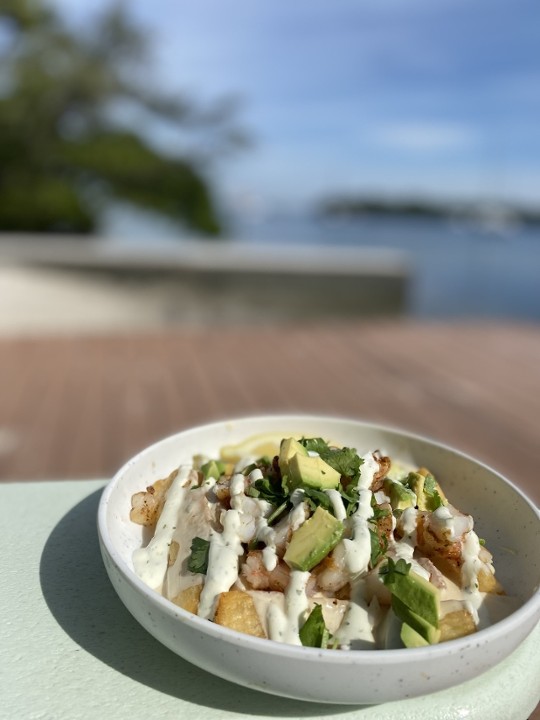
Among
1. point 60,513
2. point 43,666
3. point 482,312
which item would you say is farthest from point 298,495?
point 482,312

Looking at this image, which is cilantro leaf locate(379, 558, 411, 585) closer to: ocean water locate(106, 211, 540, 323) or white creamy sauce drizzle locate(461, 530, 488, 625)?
white creamy sauce drizzle locate(461, 530, 488, 625)

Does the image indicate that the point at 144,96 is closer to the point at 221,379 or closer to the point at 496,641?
the point at 221,379

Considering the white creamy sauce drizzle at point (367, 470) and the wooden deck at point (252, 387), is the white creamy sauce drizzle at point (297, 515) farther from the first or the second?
the wooden deck at point (252, 387)

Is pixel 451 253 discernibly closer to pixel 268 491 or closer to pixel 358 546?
pixel 268 491

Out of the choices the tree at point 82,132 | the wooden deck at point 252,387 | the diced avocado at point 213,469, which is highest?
the tree at point 82,132

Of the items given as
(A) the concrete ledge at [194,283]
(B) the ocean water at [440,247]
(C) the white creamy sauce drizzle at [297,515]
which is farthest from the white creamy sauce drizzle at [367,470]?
(B) the ocean water at [440,247]

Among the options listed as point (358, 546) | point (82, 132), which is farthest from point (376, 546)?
point (82, 132)
